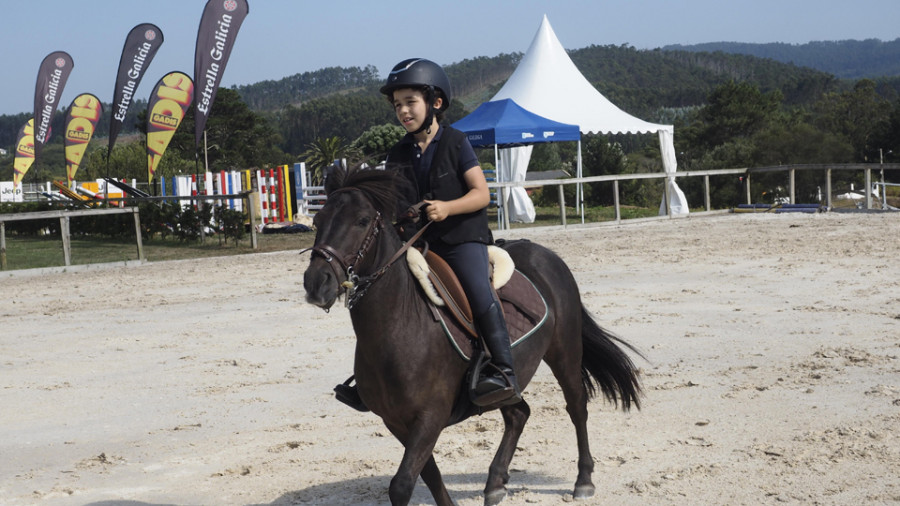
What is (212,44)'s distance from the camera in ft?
64.4

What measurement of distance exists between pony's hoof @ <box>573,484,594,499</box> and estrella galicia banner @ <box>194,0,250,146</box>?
55.8ft

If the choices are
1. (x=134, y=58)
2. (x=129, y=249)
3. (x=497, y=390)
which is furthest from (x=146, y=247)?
(x=497, y=390)

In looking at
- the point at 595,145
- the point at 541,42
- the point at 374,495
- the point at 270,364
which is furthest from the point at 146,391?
the point at 595,145

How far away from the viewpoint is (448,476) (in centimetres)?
447

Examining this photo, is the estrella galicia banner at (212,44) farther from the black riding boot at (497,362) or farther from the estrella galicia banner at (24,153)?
the estrella galicia banner at (24,153)

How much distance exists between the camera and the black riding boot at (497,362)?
11.6ft

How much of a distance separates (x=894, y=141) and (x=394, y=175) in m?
44.3

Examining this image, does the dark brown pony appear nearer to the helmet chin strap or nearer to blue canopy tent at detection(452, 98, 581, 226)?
the helmet chin strap

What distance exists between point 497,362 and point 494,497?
77 centimetres

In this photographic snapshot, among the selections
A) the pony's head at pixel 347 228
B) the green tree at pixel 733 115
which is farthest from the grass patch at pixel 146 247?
the green tree at pixel 733 115

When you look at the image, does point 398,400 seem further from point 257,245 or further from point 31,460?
point 257,245

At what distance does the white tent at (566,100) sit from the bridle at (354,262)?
1962 centimetres

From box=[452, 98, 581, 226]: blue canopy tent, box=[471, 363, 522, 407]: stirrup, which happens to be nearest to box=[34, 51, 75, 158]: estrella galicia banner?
box=[452, 98, 581, 226]: blue canopy tent

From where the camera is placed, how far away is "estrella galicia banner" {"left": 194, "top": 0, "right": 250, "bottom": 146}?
19.5 m
